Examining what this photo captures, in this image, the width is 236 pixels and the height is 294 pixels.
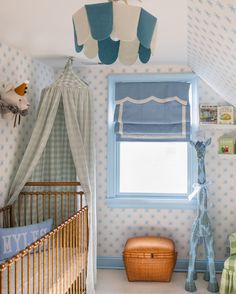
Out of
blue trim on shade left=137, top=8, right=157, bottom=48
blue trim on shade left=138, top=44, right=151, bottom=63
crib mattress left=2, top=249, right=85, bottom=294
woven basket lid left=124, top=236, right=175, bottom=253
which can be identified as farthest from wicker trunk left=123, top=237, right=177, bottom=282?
blue trim on shade left=137, top=8, right=157, bottom=48

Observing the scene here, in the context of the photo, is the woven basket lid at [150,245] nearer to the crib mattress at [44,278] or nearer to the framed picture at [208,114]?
the crib mattress at [44,278]

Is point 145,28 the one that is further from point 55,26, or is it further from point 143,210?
point 143,210

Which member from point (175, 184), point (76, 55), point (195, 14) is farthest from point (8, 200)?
point (195, 14)

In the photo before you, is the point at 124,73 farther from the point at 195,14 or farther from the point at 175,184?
the point at 195,14

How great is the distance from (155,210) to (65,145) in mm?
1270

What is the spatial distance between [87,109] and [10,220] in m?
1.22

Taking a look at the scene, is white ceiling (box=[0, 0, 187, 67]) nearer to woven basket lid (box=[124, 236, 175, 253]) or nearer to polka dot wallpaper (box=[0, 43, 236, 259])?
polka dot wallpaper (box=[0, 43, 236, 259])

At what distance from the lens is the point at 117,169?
459 centimetres

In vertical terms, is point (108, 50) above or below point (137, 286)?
above

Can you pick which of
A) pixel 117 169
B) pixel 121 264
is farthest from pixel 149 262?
pixel 117 169

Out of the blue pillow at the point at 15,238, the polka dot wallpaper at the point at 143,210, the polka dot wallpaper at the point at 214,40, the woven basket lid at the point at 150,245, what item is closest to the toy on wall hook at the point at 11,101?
the polka dot wallpaper at the point at 143,210

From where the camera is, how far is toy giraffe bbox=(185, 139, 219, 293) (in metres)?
3.88

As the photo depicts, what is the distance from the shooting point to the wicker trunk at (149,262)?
4.03 m

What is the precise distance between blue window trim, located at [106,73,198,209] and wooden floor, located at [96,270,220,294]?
0.74 metres
